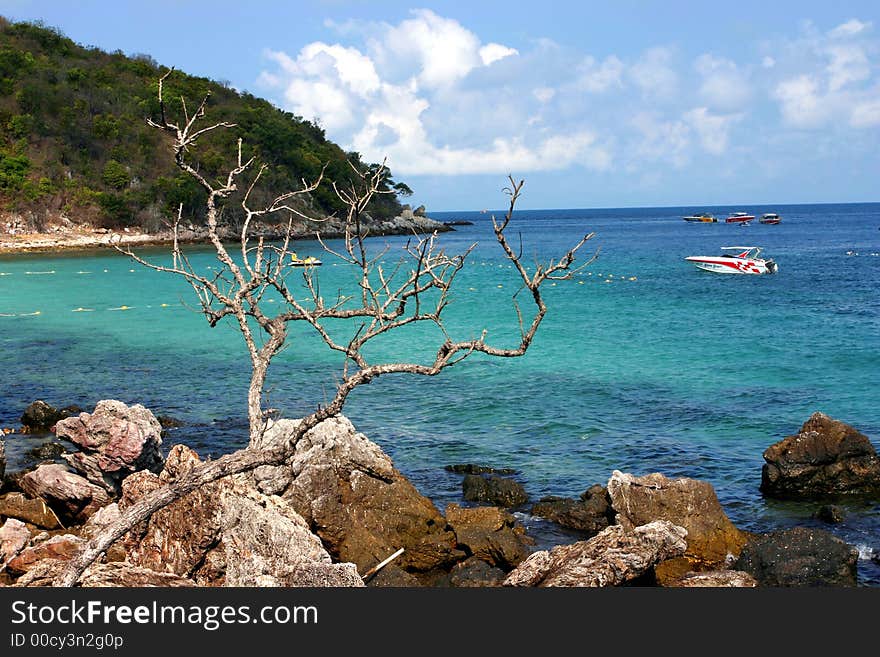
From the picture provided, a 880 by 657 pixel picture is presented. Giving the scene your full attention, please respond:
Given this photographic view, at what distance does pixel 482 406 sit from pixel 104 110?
312 feet

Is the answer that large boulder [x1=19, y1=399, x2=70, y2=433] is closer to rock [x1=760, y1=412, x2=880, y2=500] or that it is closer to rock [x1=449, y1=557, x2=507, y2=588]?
rock [x1=449, y1=557, x2=507, y2=588]

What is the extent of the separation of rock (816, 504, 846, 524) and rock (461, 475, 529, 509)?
5350 millimetres

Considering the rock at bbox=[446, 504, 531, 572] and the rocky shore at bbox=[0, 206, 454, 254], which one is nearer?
the rock at bbox=[446, 504, 531, 572]

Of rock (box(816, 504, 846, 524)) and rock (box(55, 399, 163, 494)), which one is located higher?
rock (box(55, 399, 163, 494))

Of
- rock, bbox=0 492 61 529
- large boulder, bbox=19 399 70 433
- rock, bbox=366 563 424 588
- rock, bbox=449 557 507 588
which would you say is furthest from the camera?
large boulder, bbox=19 399 70 433

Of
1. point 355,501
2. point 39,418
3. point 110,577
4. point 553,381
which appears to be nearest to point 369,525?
point 355,501

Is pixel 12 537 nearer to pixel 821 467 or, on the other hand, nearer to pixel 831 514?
pixel 831 514

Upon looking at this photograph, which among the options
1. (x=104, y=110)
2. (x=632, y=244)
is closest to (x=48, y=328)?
(x=104, y=110)

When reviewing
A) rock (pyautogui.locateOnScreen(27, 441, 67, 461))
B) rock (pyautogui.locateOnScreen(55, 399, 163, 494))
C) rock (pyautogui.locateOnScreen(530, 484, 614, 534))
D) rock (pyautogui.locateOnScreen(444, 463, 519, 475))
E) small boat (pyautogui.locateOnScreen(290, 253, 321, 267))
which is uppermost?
small boat (pyautogui.locateOnScreen(290, 253, 321, 267))

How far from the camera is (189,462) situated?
38.8 feet

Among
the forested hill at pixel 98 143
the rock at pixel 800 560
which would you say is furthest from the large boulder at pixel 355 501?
the forested hill at pixel 98 143

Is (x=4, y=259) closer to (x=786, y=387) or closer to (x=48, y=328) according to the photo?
(x=48, y=328)

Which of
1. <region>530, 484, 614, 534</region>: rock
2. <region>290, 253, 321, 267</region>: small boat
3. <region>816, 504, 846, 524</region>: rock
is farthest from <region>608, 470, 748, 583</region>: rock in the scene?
<region>290, 253, 321, 267</region>: small boat

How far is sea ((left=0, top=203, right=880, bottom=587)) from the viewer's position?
1781 cm
